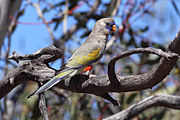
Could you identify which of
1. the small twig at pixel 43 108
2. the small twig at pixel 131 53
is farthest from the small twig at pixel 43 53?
the small twig at pixel 131 53

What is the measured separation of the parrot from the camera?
1803 mm

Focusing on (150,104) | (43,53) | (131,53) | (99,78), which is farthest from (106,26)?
(131,53)

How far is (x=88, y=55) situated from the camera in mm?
2270

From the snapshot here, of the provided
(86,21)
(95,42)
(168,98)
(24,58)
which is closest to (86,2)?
(86,21)

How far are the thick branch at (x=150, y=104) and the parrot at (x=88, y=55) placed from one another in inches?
19.5

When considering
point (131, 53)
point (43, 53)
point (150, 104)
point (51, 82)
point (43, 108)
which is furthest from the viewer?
point (150, 104)

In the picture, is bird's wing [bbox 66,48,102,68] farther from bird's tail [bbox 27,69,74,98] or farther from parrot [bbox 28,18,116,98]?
bird's tail [bbox 27,69,74,98]

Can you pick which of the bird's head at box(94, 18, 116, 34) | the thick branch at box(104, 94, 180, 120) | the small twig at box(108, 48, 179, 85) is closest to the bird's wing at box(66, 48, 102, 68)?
the bird's head at box(94, 18, 116, 34)

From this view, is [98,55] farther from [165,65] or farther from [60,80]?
[165,65]

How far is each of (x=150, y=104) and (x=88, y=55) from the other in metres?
0.69

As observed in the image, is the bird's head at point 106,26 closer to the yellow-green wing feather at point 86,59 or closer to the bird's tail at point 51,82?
the yellow-green wing feather at point 86,59

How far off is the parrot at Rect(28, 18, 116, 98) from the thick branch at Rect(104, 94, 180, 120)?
0.50m

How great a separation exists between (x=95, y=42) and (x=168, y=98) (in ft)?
2.42

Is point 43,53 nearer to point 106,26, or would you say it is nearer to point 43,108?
point 43,108
